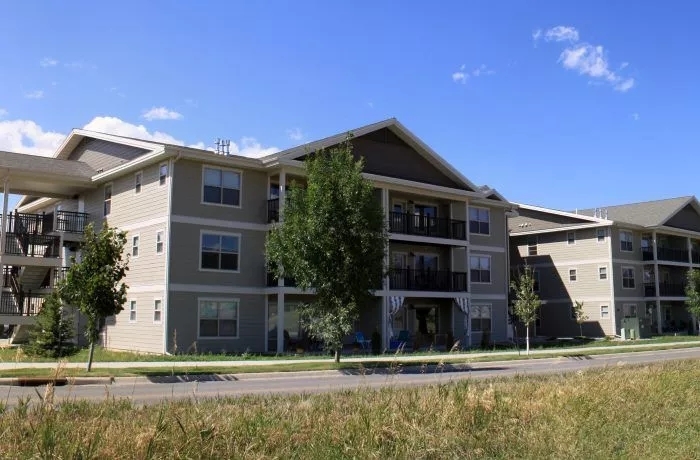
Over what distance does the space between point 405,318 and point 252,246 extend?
36.5ft

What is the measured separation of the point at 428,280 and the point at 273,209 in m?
10.1

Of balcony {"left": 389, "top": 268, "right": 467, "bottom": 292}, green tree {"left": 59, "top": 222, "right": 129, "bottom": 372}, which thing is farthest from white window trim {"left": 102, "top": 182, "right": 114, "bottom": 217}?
balcony {"left": 389, "top": 268, "right": 467, "bottom": 292}

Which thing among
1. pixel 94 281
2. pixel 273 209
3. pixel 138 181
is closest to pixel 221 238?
pixel 273 209

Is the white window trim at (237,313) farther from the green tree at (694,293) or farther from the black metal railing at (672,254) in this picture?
the black metal railing at (672,254)

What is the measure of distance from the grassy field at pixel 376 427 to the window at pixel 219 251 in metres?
19.1

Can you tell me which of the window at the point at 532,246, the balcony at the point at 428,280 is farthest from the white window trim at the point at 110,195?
the window at the point at 532,246

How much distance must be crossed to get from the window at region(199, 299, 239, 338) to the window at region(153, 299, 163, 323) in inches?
63.6

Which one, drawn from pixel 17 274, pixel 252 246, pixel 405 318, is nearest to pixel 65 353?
pixel 252 246

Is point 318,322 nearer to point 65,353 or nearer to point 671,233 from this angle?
point 65,353

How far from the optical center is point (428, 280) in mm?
35719

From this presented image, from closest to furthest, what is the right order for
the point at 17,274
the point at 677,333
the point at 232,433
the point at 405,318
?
the point at 232,433 → the point at 17,274 → the point at 405,318 → the point at 677,333

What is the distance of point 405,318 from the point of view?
36906 millimetres

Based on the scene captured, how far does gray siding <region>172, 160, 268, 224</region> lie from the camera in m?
27.8

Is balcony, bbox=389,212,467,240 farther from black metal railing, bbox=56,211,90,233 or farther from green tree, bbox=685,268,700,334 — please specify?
green tree, bbox=685,268,700,334
